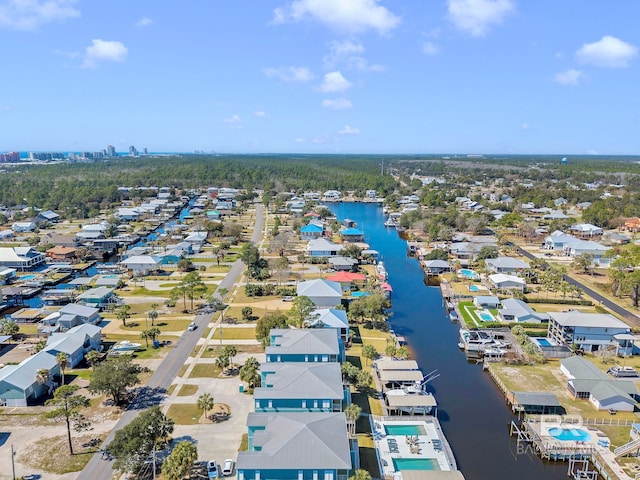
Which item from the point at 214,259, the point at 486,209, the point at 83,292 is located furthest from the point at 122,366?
the point at 486,209

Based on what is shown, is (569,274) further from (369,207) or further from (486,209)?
(369,207)

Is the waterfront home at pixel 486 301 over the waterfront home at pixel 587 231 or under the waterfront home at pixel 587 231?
under

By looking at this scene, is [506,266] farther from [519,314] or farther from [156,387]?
[156,387]

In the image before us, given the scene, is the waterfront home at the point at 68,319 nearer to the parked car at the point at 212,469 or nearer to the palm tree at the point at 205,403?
the palm tree at the point at 205,403

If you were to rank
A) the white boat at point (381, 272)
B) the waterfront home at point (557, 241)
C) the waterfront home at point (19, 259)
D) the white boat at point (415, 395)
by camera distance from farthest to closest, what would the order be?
the waterfront home at point (557, 241) < the waterfront home at point (19, 259) < the white boat at point (381, 272) < the white boat at point (415, 395)

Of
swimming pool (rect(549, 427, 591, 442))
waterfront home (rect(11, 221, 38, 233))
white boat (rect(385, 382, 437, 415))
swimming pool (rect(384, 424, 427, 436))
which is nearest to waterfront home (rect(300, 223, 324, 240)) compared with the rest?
waterfront home (rect(11, 221, 38, 233))

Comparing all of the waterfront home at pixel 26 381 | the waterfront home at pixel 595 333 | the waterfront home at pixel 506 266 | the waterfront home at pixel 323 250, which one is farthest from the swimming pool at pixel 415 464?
the waterfront home at pixel 323 250
